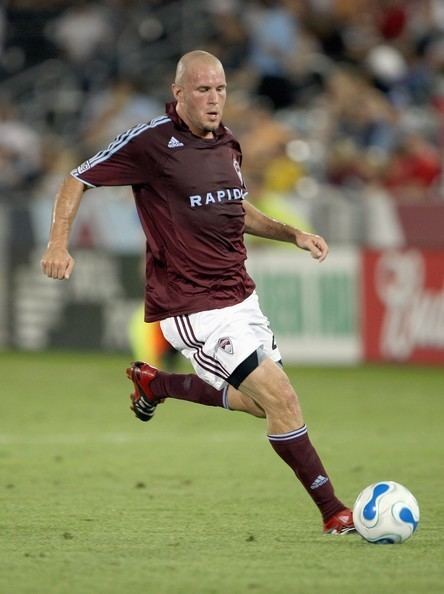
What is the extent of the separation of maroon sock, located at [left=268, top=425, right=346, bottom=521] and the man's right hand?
48.7 inches

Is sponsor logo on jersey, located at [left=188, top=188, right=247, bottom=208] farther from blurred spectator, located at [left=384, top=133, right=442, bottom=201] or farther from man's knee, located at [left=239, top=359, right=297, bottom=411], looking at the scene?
blurred spectator, located at [left=384, top=133, right=442, bottom=201]

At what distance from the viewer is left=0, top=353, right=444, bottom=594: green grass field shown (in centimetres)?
571

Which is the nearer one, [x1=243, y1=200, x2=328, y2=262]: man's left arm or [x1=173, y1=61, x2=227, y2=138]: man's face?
[x1=173, y1=61, x2=227, y2=138]: man's face

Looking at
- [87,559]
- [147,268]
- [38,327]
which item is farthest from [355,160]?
[87,559]

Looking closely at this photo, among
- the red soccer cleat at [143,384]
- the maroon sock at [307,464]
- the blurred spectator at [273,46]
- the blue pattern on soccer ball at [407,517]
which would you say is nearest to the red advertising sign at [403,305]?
the blurred spectator at [273,46]

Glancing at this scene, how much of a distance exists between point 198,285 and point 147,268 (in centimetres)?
36

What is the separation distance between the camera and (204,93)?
22.5ft

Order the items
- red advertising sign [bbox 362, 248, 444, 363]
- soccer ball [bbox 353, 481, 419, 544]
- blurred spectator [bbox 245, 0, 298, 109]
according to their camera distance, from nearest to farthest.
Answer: soccer ball [bbox 353, 481, 419, 544] → red advertising sign [bbox 362, 248, 444, 363] → blurred spectator [bbox 245, 0, 298, 109]

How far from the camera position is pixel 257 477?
354 inches

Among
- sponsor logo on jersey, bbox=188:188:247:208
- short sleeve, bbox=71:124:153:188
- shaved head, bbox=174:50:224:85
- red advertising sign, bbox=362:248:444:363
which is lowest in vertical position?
red advertising sign, bbox=362:248:444:363

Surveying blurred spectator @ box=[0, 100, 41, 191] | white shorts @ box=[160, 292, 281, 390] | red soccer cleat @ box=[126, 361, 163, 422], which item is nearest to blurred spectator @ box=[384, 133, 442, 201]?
blurred spectator @ box=[0, 100, 41, 191]

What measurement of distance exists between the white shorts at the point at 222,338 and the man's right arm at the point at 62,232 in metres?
0.70

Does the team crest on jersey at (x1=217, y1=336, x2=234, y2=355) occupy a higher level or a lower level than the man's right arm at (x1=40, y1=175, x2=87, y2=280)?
lower

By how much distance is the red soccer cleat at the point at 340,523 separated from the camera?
674 centimetres
